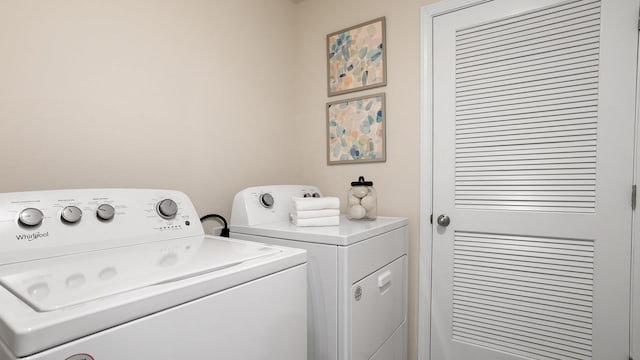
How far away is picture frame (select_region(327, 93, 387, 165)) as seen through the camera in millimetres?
1790

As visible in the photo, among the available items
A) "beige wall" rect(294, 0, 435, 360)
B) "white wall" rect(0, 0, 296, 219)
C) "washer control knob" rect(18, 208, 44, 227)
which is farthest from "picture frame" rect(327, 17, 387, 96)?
"washer control knob" rect(18, 208, 44, 227)

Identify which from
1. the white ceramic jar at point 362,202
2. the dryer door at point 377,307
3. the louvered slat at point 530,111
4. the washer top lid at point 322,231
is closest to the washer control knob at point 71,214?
the washer top lid at point 322,231

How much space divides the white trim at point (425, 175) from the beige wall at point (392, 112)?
1.1 inches

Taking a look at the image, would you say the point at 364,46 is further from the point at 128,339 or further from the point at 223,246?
the point at 128,339

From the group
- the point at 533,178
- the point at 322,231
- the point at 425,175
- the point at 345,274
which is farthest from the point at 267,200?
the point at 533,178

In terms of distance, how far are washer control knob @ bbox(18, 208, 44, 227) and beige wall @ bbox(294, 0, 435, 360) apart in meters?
1.41

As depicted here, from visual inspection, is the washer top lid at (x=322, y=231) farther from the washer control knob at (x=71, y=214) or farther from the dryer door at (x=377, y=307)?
the washer control knob at (x=71, y=214)

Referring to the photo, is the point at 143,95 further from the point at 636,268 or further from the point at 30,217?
the point at 636,268

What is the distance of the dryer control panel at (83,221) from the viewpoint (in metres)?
0.82

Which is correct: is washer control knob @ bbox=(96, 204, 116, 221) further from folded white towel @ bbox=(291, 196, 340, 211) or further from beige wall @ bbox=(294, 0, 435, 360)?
beige wall @ bbox=(294, 0, 435, 360)

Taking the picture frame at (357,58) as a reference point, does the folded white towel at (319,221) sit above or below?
below

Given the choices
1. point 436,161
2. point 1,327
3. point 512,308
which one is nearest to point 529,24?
point 436,161

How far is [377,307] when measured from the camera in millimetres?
1354

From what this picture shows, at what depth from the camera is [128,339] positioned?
545mm
